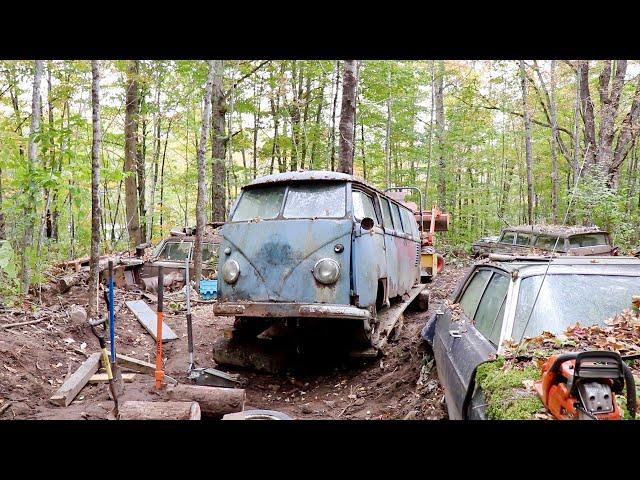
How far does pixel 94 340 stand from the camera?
7.11 m

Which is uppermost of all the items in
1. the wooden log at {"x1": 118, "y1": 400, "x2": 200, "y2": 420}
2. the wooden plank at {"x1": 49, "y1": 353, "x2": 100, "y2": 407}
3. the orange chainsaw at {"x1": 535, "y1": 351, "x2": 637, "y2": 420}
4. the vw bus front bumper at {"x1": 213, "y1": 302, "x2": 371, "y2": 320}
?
the orange chainsaw at {"x1": 535, "y1": 351, "x2": 637, "y2": 420}

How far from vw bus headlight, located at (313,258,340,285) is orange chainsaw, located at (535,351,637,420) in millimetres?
3554

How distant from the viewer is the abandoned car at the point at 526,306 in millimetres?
3125

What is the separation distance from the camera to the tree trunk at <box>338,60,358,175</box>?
10.3 meters

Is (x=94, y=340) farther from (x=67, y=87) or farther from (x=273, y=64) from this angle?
(x=273, y=64)

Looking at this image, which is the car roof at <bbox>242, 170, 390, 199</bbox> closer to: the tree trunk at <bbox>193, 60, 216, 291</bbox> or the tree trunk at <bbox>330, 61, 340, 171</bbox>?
the tree trunk at <bbox>193, 60, 216, 291</bbox>

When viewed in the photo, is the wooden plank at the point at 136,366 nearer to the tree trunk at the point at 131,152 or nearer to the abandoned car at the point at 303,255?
the abandoned car at the point at 303,255

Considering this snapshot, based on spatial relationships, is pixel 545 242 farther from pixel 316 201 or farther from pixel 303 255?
pixel 303 255

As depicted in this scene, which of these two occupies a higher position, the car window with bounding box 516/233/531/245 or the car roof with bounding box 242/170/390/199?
the car roof with bounding box 242/170/390/199

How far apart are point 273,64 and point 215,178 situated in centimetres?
589

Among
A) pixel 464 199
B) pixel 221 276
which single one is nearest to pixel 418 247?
pixel 221 276

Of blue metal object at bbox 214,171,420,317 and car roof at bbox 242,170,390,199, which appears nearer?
blue metal object at bbox 214,171,420,317

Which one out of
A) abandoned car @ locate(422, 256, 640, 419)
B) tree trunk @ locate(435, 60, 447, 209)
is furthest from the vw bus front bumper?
tree trunk @ locate(435, 60, 447, 209)

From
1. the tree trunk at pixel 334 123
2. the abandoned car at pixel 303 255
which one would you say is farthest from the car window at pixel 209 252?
the tree trunk at pixel 334 123
